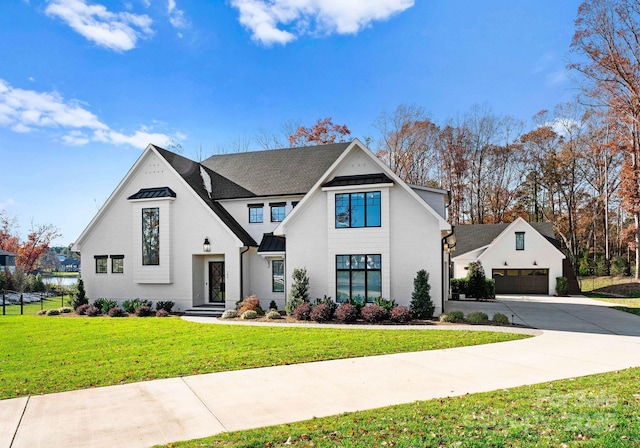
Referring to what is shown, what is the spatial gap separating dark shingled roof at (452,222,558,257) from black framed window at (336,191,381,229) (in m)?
17.6

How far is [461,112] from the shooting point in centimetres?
4431

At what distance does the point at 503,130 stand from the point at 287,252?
35609 millimetres

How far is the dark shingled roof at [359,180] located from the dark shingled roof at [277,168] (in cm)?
253

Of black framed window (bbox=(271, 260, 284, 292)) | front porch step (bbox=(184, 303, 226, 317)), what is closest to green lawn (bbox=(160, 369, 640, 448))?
front porch step (bbox=(184, 303, 226, 317))

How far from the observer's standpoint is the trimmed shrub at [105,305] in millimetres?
20016

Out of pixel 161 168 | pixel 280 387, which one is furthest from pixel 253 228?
pixel 280 387

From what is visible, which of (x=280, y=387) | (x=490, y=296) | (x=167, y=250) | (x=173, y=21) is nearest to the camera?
(x=280, y=387)

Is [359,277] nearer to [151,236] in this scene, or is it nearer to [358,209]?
[358,209]

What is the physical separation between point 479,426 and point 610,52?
31.1 m

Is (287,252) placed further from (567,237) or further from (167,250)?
(567,237)

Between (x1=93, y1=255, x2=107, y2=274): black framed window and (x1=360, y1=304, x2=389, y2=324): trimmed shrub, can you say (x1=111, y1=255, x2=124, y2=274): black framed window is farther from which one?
(x1=360, y1=304, x2=389, y2=324): trimmed shrub

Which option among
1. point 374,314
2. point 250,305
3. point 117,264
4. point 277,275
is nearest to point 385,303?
point 374,314

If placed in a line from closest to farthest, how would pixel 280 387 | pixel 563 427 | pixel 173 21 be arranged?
pixel 563 427
pixel 280 387
pixel 173 21

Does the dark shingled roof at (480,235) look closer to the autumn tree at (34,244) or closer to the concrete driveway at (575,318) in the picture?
the concrete driveway at (575,318)
